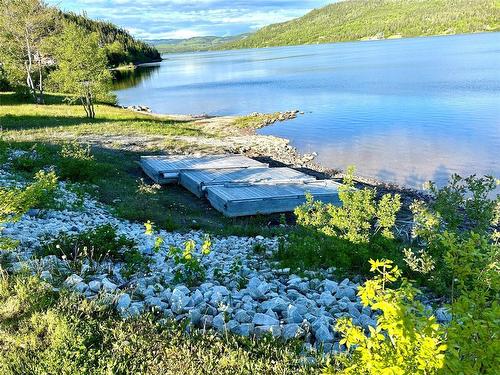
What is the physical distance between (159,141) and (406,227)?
23.4m

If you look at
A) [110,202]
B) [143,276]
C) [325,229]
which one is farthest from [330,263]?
[110,202]

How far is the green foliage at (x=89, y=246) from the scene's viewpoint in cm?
882

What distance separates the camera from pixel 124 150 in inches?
1172

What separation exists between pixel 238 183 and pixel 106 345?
15.5m

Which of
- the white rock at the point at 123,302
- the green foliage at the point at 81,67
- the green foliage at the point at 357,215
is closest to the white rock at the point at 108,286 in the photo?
the white rock at the point at 123,302

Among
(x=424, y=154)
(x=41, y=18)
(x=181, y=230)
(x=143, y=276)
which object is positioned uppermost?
(x=41, y=18)

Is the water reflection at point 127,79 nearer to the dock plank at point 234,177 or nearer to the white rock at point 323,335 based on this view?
the dock plank at point 234,177

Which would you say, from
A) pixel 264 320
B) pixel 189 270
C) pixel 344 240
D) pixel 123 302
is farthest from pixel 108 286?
pixel 344 240

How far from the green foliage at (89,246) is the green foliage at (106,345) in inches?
87.4

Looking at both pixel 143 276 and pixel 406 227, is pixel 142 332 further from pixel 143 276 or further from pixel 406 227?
pixel 406 227

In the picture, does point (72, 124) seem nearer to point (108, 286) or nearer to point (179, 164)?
point (179, 164)

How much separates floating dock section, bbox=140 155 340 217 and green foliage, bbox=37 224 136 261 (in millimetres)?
8385

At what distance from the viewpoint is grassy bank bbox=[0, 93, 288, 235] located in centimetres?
1581

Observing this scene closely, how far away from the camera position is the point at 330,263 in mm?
10352
